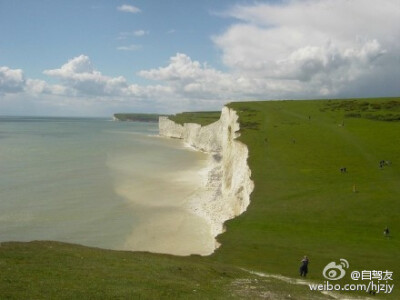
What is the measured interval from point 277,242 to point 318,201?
8.25m

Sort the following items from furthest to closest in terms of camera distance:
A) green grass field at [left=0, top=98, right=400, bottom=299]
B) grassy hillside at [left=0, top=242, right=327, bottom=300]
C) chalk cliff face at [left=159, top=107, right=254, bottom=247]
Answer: chalk cliff face at [left=159, top=107, right=254, bottom=247] < green grass field at [left=0, top=98, right=400, bottom=299] < grassy hillside at [left=0, top=242, right=327, bottom=300]

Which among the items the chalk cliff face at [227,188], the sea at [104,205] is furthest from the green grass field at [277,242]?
the sea at [104,205]

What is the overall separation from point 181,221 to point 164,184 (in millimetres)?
19878

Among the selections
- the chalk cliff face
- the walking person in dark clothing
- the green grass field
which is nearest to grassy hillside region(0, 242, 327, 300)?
the green grass field

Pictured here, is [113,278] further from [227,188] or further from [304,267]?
[227,188]

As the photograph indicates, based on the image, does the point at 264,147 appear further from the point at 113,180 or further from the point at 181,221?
the point at 113,180

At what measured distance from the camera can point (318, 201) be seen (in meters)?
32.0

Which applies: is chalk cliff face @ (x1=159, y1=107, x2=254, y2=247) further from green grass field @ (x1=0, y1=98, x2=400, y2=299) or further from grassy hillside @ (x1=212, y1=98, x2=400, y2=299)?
green grass field @ (x1=0, y1=98, x2=400, y2=299)

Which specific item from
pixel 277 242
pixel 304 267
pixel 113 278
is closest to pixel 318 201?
pixel 277 242

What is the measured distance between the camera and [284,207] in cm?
3120

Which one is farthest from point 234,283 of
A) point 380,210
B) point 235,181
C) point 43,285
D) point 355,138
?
point 355,138

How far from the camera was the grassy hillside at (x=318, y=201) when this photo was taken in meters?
23.5

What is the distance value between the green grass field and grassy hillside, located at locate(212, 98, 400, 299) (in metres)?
0.07

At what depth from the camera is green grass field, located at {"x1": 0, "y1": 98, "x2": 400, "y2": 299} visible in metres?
14.8
